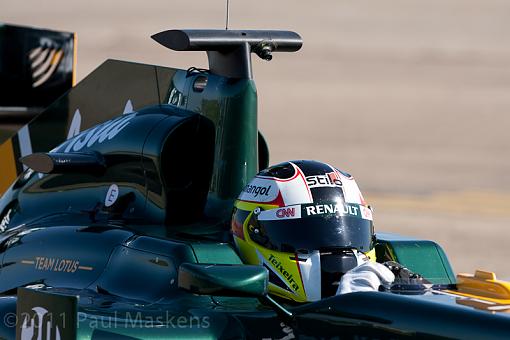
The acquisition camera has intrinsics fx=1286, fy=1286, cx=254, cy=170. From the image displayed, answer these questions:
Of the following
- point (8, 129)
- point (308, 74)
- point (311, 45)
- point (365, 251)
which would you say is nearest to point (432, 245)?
point (365, 251)

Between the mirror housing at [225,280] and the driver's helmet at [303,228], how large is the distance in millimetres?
459

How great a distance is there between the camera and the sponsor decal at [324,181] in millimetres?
6047

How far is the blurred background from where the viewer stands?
16.0 m

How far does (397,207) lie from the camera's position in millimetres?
15562

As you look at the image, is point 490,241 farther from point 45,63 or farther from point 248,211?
point 248,211

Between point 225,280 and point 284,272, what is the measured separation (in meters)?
0.63

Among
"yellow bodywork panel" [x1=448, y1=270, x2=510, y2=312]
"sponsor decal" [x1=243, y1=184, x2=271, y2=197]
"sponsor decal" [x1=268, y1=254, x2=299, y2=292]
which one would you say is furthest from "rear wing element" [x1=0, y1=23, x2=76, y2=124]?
"yellow bodywork panel" [x1=448, y1=270, x2=510, y2=312]

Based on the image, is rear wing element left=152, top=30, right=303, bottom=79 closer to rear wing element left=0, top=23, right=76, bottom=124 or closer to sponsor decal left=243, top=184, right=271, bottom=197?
sponsor decal left=243, top=184, right=271, bottom=197

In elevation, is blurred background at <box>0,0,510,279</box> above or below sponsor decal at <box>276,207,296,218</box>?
below

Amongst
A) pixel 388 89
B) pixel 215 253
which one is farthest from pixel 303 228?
pixel 388 89

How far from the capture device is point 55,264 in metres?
6.56

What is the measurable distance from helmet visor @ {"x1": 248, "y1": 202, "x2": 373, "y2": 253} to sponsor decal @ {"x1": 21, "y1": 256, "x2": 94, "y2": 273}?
3.24 feet

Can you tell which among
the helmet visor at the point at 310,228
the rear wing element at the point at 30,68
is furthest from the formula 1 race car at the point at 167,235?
the rear wing element at the point at 30,68

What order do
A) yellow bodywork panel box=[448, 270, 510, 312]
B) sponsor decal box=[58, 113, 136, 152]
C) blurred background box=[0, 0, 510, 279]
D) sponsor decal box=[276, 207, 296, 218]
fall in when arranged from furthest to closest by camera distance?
blurred background box=[0, 0, 510, 279], sponsor decal box=[58, 113, 136, 152], sponsor decal box=[276, 207, 296, 218], yellow bodywork panel box=[448, 270, 510, 312]
